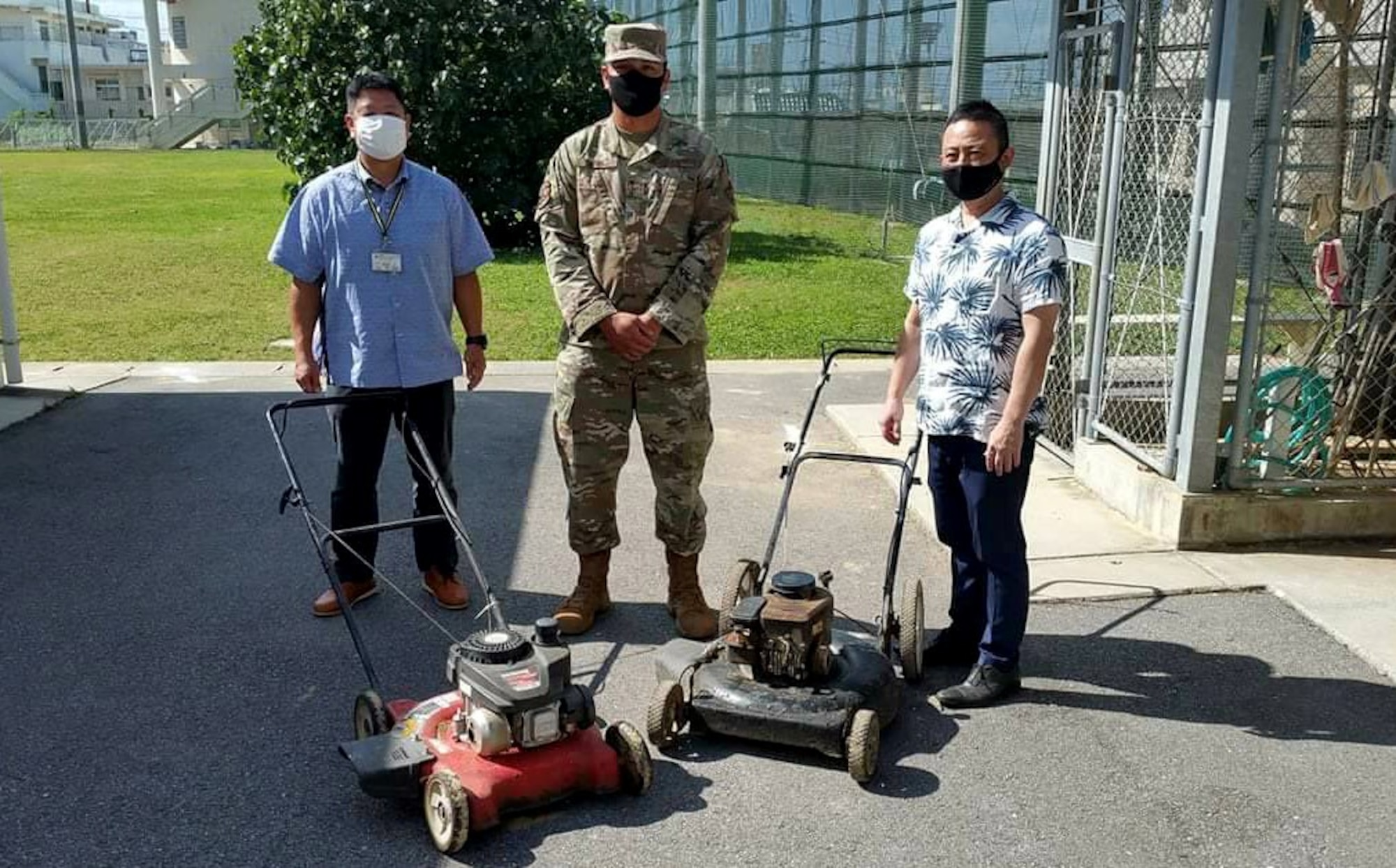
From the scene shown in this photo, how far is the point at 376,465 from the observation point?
4691mm

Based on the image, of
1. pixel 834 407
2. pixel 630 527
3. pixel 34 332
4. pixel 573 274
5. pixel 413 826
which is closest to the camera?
pixel 413 826

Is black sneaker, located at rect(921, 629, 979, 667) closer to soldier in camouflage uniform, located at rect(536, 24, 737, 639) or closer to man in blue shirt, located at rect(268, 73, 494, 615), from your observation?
soldier in camouflage uniform, located at rect(536, 24, 737, 639)

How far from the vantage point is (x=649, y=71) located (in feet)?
13.9

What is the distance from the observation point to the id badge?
4438 millimetres

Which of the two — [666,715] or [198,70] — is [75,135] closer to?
[198,70]

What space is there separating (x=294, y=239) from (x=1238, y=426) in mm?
3894

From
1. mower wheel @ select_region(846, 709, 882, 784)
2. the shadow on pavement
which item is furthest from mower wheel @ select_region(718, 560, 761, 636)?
the shadow on pavement

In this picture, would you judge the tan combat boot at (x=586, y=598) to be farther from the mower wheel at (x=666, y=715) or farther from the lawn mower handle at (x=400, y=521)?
the mower wheel at (x=666, y=715)

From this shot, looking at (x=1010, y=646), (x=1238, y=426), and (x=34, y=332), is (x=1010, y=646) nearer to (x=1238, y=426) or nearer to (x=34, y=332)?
(x=1238, y=426)

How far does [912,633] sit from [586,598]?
1.26 meters

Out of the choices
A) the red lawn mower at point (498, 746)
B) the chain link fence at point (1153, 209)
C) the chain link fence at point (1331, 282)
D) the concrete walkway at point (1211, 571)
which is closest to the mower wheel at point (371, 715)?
the red lawn mower at point (498, 746)

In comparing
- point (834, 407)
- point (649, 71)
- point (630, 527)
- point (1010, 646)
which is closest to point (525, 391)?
point (834, 407)

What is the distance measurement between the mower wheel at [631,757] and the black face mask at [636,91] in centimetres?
206

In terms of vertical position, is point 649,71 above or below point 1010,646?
above
